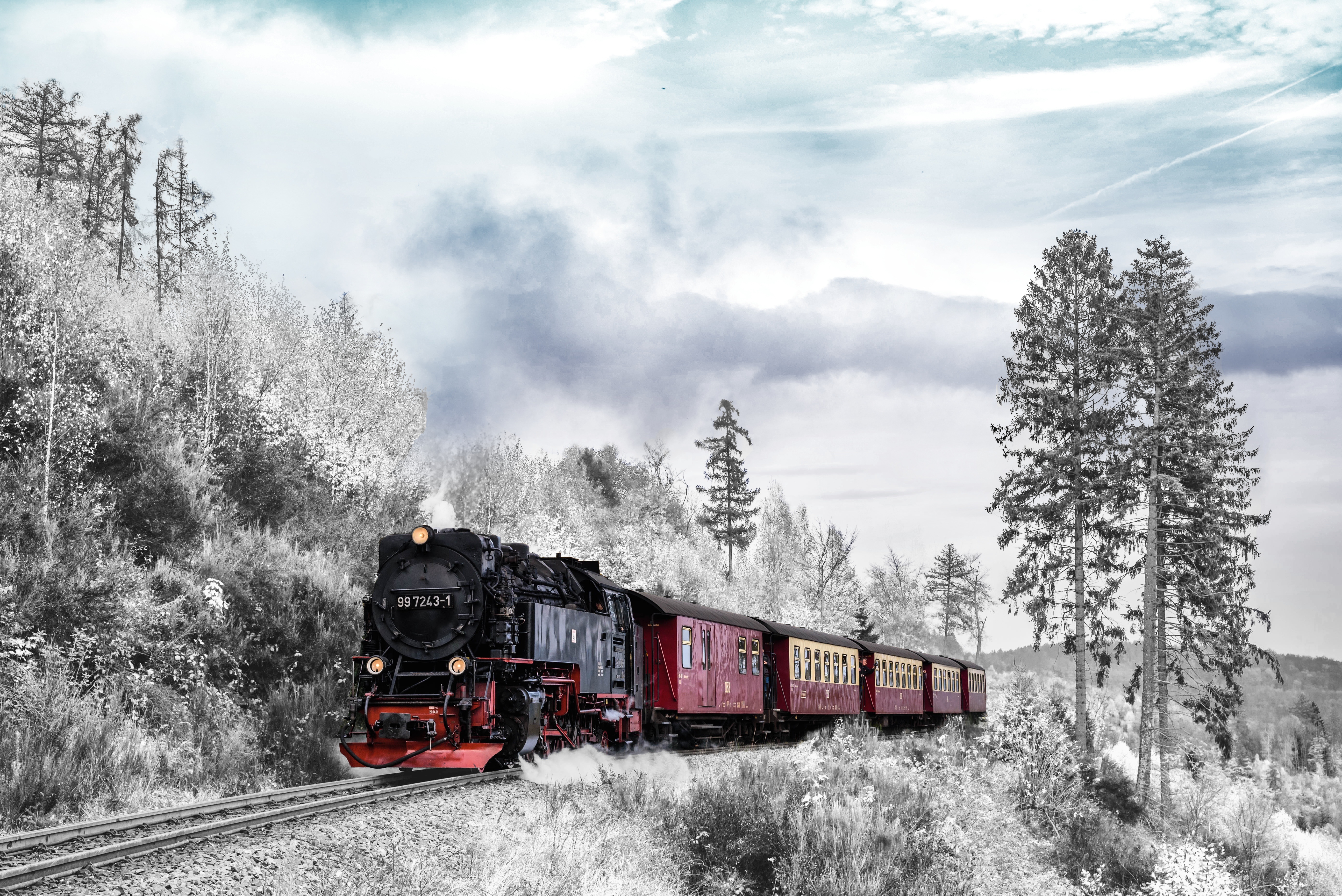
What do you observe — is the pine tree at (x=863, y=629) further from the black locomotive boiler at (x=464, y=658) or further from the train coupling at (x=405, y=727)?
the train coupling at (x=405, y=727)

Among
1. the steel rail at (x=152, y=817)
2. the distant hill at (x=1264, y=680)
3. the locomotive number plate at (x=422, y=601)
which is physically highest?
the locomotive number plate at (x=422, y=601)

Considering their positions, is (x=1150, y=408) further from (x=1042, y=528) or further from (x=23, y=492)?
(x=23, y=492)

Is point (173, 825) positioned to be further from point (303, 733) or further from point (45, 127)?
point (45, 127)

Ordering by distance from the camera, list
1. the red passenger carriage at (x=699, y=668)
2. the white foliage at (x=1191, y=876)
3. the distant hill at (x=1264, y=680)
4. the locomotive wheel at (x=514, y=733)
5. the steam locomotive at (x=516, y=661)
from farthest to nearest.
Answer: the distant hill at (x=1264, y=680), the red passenger carriage at (x=699, y=668), the white foliage at (x=1191, y=876), the locomotive wheel at (x=514, y=733), the steam locomotive at (x=516, y=661)

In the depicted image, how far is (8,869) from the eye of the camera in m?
7.04

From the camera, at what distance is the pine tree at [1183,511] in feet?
93.6

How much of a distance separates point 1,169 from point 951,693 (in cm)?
3402

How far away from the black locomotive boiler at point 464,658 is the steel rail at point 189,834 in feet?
2.46

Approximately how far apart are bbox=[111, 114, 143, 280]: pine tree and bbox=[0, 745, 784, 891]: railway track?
46.3m

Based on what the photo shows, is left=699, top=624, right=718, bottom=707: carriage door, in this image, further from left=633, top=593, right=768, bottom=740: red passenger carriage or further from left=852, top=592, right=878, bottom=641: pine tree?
left=852, top=592, right=878, bottom=641: pine tree

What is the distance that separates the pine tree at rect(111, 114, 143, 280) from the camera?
5084 centimetres

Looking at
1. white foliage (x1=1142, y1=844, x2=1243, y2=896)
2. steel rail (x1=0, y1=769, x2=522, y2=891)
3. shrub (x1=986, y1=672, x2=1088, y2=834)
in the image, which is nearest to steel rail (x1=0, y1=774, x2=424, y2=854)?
steel rail (x1=0, y1=769, x2=522, y2=891)

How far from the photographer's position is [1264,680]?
142 m

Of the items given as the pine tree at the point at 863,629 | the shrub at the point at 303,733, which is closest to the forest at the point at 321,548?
the shrub at the point at 303,733
